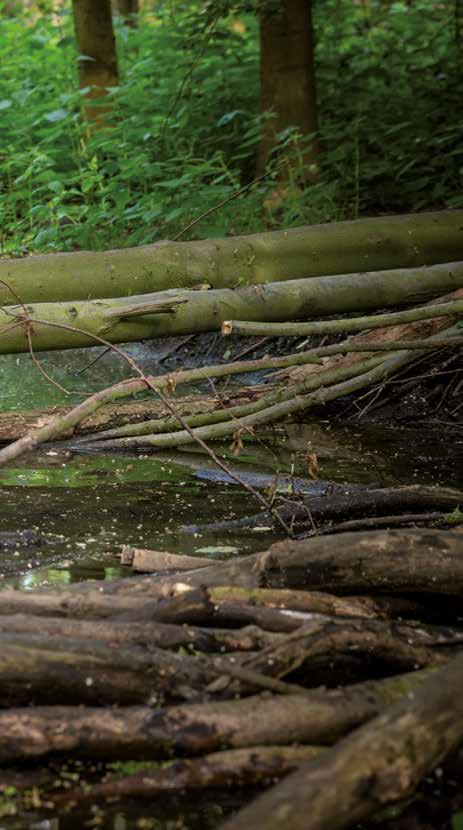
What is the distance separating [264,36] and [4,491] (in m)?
6.54

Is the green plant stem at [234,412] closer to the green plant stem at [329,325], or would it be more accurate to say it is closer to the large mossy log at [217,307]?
the green plant stem at [329,325]

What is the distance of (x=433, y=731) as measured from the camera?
250cm

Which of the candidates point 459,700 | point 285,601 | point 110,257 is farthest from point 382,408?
point 459,700

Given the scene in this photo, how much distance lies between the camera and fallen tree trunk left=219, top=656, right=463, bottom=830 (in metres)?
2.17

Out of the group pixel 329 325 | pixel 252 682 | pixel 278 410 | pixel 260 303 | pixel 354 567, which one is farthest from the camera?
pixel 260 303

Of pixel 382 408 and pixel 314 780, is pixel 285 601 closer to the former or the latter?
pixel 314 780

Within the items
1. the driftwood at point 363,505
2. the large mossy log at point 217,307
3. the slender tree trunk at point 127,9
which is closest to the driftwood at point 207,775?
the driftwood at point 363,505

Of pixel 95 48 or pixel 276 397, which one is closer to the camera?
pixel 276 397

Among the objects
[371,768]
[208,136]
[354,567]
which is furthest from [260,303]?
[208,136]

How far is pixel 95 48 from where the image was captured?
11836 millimetres

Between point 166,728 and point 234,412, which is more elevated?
point 166,728

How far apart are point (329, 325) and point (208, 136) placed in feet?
24.8

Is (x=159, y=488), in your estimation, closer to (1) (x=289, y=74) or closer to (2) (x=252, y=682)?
(2) (x=252, y=682)

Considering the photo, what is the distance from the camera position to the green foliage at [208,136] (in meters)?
9.49
